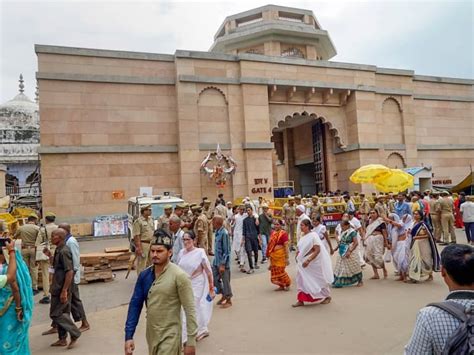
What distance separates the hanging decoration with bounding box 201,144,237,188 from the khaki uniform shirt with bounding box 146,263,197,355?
1328 cm

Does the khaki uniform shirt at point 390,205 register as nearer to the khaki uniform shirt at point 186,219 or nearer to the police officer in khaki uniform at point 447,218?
the police officer in khaki uniform at point 447,218

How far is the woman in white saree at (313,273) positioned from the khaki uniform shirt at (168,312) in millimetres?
3339

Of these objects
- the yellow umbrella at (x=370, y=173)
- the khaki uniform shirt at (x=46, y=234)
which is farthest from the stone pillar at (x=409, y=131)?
the khaki uniform shirt at (x=46, y=234)

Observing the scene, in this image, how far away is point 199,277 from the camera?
439cm

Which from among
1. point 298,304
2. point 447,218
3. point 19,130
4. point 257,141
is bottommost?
point 298,304

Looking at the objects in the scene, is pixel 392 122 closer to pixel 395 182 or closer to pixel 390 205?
pixel 390 205

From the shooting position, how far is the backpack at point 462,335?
4.94ft

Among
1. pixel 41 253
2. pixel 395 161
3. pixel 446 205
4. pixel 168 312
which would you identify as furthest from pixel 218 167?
pixel 168 312

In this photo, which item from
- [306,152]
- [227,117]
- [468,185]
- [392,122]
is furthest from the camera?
[306,152]

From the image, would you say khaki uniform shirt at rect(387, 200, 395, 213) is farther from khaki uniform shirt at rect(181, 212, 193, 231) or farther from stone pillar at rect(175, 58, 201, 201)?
stone pillar at rect(175, 58, 201, 201)

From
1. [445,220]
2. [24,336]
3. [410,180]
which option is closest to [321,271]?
[24,336]

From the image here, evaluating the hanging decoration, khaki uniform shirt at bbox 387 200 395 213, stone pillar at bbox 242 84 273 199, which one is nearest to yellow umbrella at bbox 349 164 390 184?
khaki uniform shirt at bbox 387 200 395 213

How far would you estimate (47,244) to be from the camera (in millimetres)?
6438

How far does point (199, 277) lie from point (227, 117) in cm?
1328
